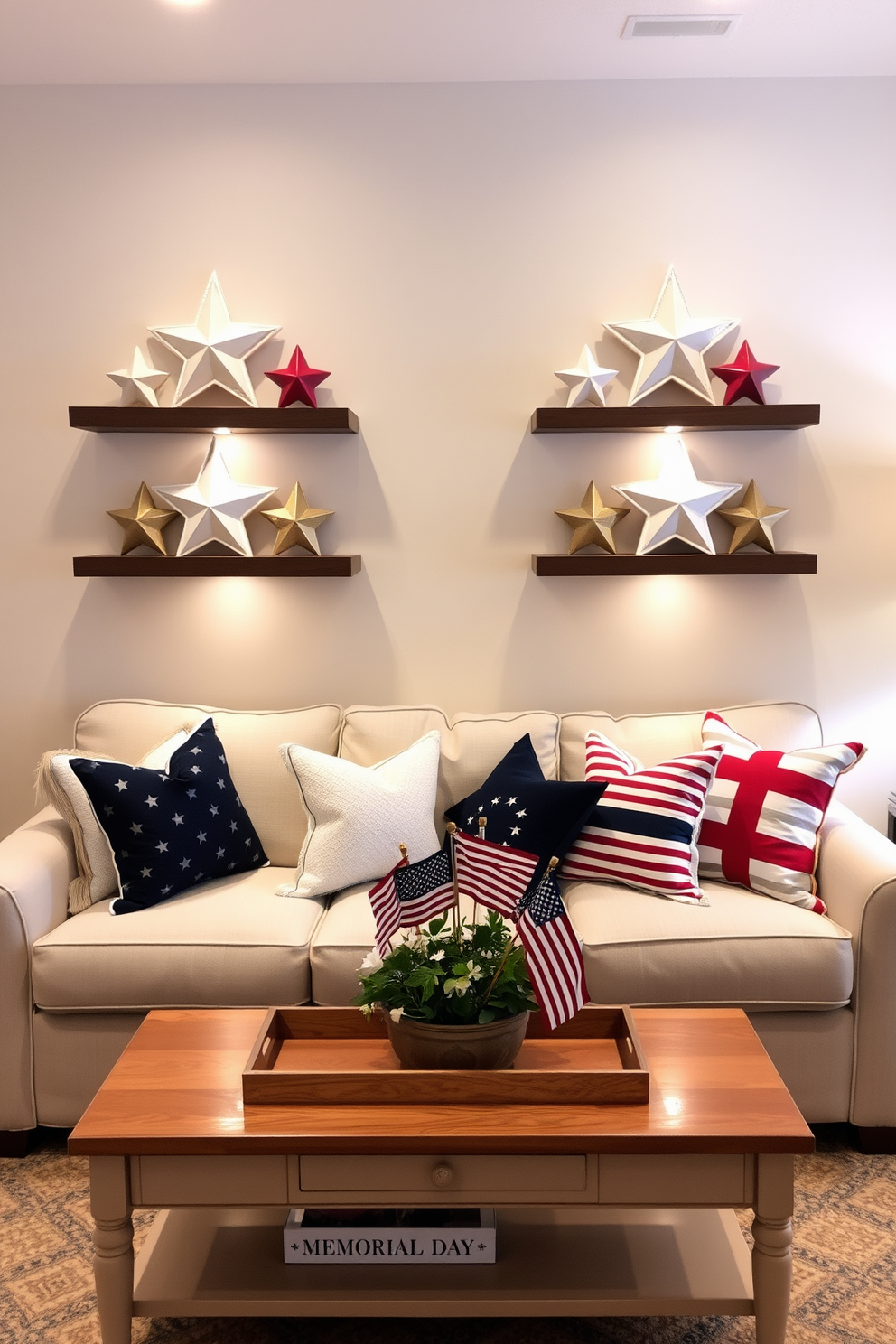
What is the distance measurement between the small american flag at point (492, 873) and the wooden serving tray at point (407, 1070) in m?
0.29

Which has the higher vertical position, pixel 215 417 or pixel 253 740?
pixel 215 417

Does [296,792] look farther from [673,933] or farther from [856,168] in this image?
[856,168]

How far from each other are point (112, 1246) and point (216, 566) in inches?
74.5

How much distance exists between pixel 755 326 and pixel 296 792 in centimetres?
198

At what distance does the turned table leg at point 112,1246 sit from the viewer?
66.9 inches

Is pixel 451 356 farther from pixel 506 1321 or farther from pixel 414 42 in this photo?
pixel 506 1321

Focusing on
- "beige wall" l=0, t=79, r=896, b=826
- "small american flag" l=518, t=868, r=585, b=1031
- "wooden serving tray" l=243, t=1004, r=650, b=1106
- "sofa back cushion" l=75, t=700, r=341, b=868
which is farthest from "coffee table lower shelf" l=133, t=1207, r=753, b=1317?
"beige wall" l=0, t=79, r=896, b=826

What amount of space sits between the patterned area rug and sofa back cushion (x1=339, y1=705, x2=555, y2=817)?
1244mm

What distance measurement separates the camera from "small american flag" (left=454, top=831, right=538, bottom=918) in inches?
73.4

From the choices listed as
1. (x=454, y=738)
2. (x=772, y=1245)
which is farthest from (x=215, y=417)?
(x=772, y=1245)

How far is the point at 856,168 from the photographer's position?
10.4 feet

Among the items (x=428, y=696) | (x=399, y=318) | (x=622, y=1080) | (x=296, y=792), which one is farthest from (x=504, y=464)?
(x=622, y=1080)

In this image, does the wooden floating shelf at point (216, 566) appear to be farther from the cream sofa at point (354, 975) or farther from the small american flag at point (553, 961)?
the small american flag at point (553, 961)

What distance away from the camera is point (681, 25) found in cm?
283
